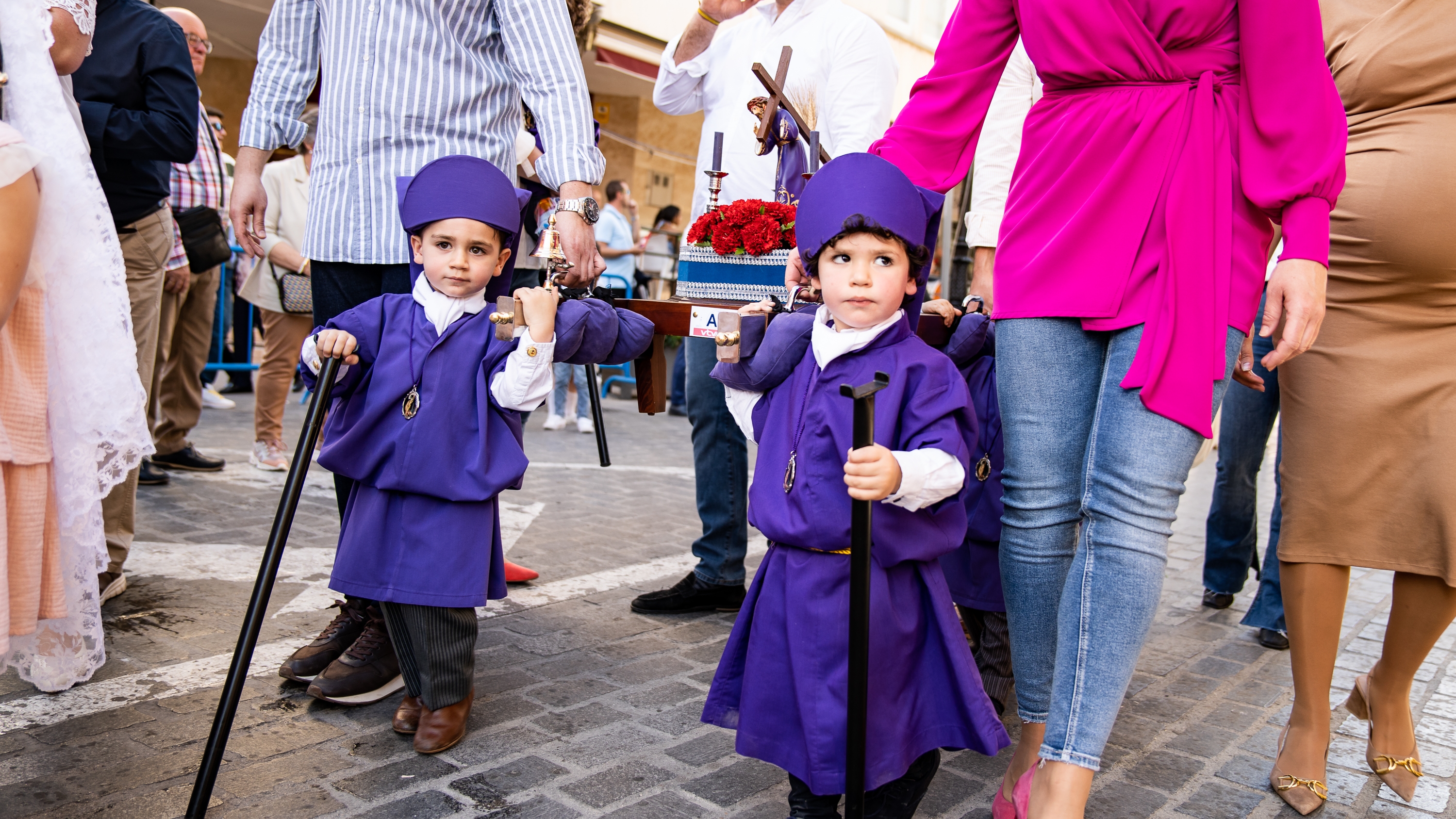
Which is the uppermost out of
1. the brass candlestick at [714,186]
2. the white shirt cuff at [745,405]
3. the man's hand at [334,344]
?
the brass candlestick at [714,186]

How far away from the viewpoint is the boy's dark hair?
2256mm

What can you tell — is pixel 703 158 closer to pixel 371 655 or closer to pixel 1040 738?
pixel 371 655

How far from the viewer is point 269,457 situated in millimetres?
6324

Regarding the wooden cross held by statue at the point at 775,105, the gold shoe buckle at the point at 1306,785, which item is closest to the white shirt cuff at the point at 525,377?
the wooden cross held by statue at the point at 775,105

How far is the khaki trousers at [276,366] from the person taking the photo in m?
6.39

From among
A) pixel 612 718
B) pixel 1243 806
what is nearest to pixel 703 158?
pixel 612 718

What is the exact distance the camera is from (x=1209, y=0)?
216 cm

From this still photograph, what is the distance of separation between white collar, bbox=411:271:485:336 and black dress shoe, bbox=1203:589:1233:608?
3307 millimetres

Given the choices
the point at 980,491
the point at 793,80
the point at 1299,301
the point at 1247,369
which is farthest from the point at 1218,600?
the point at 1299,301

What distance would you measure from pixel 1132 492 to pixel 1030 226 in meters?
0.60

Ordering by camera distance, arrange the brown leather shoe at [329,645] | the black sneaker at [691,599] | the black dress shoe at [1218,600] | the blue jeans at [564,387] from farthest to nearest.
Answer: the blue jeans at [564,387] → the black dress shoe at [1218,600] → the black sneaker at [691,599] → the brown leather shoe at [329,645]

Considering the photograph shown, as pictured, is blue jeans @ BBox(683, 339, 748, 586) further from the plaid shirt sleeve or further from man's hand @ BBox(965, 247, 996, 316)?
the plaid shirt sleeve

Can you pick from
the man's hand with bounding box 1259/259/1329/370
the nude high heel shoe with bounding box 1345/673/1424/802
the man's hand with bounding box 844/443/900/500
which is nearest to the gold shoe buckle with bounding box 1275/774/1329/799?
the nude high heel shoe with bounding box 1345/673/1424/802

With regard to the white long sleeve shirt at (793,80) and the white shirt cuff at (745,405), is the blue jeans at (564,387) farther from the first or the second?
the white shirt cuff at (745,405)
